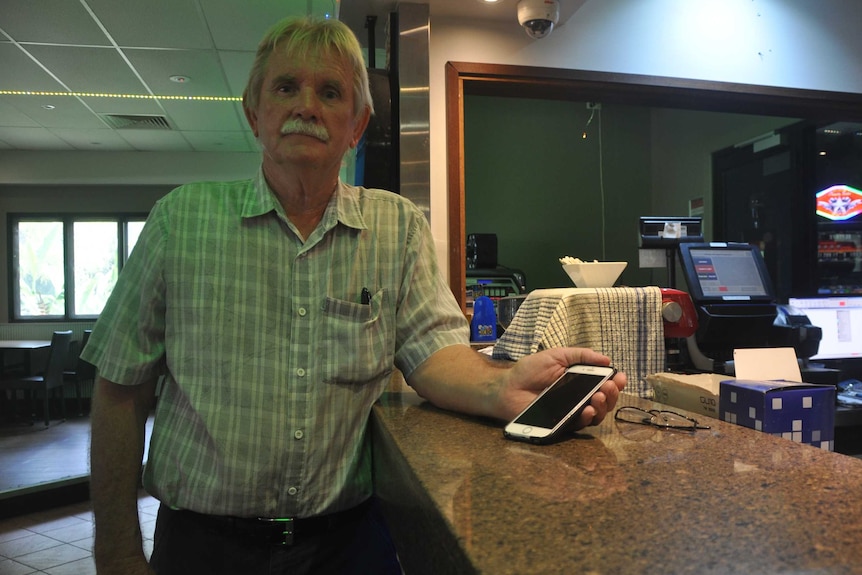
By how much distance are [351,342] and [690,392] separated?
25.7 inches

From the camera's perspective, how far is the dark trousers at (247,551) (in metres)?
0.93

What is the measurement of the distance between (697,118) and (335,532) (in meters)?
4.57

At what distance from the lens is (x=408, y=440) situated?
768mm

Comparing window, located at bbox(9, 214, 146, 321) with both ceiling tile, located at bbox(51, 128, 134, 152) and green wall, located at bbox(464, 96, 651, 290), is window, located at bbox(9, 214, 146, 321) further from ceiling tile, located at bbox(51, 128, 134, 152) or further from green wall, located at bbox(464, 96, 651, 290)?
green wall, located at bbox(464, 96, 651, 290)

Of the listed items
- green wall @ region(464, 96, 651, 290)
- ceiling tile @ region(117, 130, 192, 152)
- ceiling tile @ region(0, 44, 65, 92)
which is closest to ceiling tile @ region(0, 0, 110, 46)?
ceiling tile @ region(0, 44, 65, 92)

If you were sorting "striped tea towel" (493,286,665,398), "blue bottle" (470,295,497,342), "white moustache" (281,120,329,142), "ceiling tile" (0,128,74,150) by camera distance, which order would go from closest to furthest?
"white moustache" (281,120,329,142)
"striped tea towel" (493,286,665,398)
"blue bottle" (470,295,497,342)
"ceiling tile" (0,128,74,150)

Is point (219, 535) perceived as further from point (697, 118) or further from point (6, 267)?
point (6, 267)

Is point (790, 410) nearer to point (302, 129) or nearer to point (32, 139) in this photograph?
point (302, 129)

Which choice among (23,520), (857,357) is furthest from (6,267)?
(857,357)

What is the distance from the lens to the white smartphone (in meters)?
0.74

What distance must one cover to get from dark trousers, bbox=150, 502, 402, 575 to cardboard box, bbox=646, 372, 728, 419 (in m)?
0.64

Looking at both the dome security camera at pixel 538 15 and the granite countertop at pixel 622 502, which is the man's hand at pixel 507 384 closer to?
the granite countertop at pixel 622 502

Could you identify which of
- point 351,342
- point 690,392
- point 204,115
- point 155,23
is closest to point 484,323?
point 690,392

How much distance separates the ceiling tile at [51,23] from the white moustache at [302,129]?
2.97 meters
